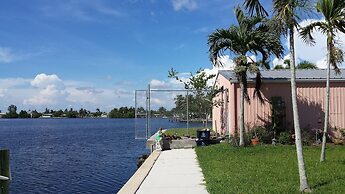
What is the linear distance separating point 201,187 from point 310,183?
267 cm

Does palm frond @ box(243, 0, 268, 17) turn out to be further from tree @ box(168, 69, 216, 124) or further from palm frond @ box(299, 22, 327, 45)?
tree @ box(168, 69, 216, 124)

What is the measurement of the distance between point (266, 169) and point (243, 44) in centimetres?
850

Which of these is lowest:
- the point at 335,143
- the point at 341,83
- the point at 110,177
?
the point at 110,177

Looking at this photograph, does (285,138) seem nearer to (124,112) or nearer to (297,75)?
(297,75)

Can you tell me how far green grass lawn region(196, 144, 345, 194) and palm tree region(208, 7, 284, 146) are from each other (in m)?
2.46

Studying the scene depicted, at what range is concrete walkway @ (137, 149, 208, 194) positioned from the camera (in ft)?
36.0

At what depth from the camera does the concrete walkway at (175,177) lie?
432 inches

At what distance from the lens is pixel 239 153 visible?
17.8m

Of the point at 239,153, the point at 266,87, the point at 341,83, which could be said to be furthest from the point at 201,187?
the point at 341,83

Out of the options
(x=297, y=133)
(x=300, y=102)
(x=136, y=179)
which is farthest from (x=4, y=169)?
(x=300, y=102)

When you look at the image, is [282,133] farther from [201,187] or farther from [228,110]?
[201,187]

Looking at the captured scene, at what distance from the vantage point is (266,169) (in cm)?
1317

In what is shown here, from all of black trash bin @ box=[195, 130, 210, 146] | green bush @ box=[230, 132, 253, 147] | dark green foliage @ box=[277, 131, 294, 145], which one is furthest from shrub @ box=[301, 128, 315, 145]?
black trash bin @ box=[195, 130, 210, 146]

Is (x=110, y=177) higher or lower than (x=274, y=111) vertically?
lower
